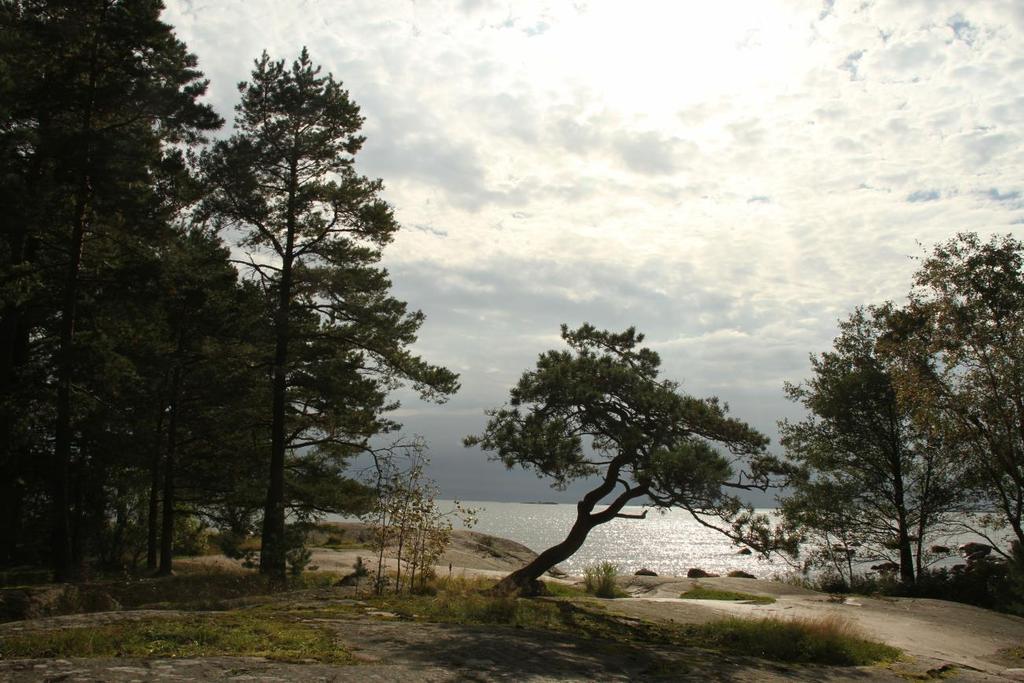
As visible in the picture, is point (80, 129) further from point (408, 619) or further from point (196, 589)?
point (408, 619)

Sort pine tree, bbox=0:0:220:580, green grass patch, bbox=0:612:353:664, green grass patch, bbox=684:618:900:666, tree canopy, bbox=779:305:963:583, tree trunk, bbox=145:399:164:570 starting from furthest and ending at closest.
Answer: tree canopy, bbox=779:305:963:583 → tree trunk, bbox=145:399:164:570 → pine tree, bbox=0:0:220:580 → green grass patch, bbox=684:618:900:666 → green grass patch, bbox=0:612:353:664

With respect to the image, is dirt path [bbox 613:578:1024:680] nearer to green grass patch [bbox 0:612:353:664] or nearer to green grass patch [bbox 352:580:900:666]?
green grass patch [bbox 352:580:900:666]

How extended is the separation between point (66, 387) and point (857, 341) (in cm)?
2770

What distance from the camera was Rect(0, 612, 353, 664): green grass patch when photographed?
23.3 ft

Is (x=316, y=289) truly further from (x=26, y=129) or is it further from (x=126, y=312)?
(x=26, y=129)

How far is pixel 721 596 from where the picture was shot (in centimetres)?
2098

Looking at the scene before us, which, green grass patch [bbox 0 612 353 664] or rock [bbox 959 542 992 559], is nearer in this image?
green grass patch [bbox 0 612 353 664]

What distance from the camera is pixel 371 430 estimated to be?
2241 cm

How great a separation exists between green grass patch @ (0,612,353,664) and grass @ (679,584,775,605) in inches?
569

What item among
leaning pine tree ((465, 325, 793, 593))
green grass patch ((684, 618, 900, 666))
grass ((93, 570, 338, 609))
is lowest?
grass ((93, 570, 338, 609))

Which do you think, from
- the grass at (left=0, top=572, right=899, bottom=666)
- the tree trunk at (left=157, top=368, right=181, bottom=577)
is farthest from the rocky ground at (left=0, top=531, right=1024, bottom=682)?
the tree trunk at (left=157, top=368, right=181, bottom=577)

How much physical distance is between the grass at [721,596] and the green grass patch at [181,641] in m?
14.5

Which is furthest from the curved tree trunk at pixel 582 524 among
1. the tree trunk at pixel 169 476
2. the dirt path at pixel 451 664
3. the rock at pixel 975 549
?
the rock at pixel 975 549

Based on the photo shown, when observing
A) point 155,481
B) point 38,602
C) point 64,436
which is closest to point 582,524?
point 38,602
